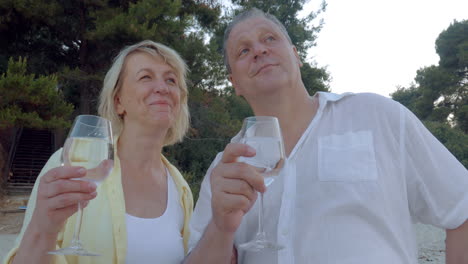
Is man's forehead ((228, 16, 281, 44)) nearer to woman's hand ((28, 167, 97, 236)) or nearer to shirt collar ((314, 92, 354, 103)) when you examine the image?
shirt collar ((314, 92, 354, 103))

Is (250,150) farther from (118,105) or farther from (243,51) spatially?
(118,105)

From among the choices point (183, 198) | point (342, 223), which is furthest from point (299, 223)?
point (183, 198)

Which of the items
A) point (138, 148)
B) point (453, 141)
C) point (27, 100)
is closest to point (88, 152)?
point (138, 148)

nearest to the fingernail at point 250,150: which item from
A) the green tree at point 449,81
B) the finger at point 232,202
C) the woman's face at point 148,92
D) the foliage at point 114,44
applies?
the finger at point 232,202

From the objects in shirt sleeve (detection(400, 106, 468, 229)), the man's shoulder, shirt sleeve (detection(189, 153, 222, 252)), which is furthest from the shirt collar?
shirt sleeve (detection(189, 153, 222, 252))

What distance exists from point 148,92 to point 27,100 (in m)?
5.06

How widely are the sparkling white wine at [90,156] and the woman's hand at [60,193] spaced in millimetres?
47

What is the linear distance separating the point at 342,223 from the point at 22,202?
8.99 metres

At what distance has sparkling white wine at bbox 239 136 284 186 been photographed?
4.05 feet

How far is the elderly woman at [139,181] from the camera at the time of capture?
1.98m

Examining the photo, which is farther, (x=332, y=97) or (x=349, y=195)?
(x=332, y=97)

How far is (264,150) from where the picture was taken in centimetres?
126

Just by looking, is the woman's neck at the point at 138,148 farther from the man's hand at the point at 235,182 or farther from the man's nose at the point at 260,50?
the man's hand at the point at 235,182

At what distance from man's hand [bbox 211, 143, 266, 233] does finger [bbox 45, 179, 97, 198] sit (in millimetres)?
449
